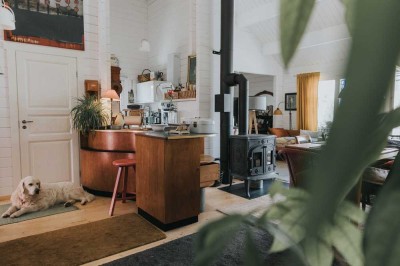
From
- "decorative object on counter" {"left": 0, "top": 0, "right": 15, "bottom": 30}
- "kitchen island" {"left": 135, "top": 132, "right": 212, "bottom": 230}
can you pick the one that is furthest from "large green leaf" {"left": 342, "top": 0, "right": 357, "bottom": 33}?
"decorative object on counter" {"left": 0, "top": 0, "right": 15, "bottom": 30}

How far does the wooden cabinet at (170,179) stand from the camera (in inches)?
108

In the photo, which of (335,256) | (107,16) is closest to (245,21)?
(107,16)

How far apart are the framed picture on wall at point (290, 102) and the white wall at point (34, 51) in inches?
204

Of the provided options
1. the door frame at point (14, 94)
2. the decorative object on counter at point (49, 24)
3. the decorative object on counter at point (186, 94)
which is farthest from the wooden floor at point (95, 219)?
the decorative object on counter at point (49, 24)

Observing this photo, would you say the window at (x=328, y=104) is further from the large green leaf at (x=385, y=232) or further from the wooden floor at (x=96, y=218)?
the wooden floor at (x=96, y=218)

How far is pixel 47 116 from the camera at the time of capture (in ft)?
14.0

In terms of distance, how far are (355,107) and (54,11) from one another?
5107 millimetres

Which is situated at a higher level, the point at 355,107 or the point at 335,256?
the point at 355,107

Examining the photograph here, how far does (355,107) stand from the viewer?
0.54 feet

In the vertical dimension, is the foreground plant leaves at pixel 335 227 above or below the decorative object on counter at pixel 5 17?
below

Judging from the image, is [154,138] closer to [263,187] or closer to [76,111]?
[76,111]

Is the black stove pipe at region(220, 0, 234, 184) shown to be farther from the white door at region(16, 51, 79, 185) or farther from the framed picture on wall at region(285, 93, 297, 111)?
the framed picture on wall at region(285, 93, 297, 111)

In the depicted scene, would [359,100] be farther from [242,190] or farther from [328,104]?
[242,190]

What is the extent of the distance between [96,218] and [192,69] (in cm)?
379
